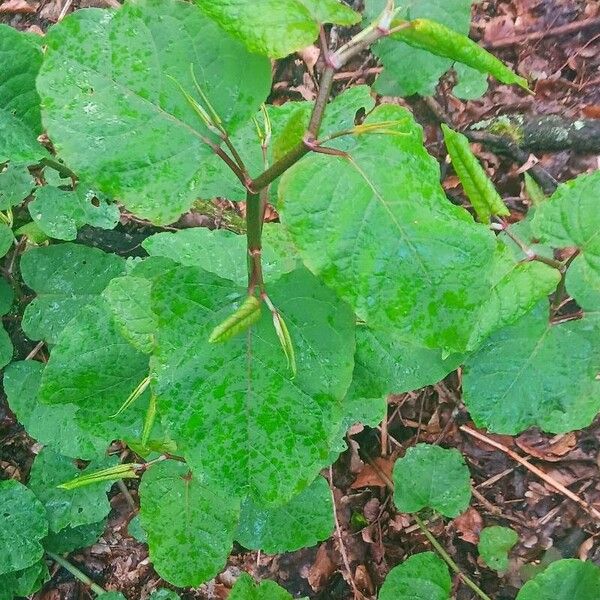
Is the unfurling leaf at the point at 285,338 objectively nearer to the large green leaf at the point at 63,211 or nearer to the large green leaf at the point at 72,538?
the large green leaf at the point at 63,211

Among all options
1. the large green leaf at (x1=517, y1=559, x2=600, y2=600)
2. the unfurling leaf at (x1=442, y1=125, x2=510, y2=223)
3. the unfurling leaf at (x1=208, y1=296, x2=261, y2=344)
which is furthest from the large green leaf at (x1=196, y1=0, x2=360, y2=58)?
the large green leaf at (x1=517, y1=559, x2=600, y2=600)

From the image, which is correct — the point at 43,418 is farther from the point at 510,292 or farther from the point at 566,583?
the point at 566,583

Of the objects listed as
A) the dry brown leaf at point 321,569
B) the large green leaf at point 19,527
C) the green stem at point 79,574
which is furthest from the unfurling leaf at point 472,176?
the green stem at point 79,574

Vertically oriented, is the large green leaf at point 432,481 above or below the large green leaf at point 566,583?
above

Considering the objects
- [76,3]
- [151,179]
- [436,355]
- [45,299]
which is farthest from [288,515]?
[76,3]

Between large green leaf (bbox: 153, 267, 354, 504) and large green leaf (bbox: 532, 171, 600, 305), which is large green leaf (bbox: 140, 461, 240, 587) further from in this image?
large green leaf (bbox: 532, 171, 600, 305)

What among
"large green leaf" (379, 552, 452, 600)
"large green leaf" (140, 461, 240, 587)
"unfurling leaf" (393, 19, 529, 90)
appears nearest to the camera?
"unfurling leaf" (393, 19, 529, 90)
